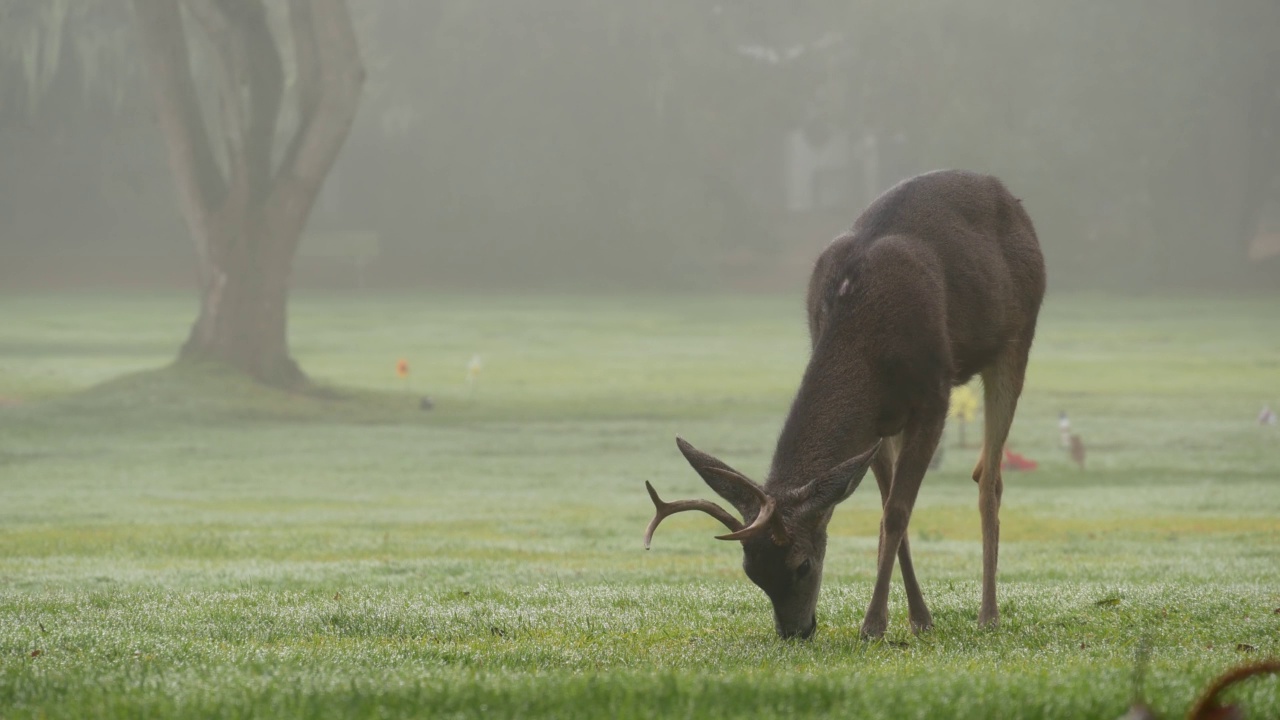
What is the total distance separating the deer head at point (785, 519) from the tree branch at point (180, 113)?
25769 millimetres

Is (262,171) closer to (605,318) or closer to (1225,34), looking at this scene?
(605,318)

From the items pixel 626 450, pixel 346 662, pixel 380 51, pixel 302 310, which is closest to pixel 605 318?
pixel 302 310

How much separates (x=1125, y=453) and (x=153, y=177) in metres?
46.1

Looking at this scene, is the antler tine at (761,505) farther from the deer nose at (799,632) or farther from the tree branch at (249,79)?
the tree branch at (249,79)

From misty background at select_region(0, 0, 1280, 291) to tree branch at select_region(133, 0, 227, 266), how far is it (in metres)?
30.3

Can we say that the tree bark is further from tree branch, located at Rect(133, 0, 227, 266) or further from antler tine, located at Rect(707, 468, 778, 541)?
antler tine, located at Rect(707, 468, 778, 541)


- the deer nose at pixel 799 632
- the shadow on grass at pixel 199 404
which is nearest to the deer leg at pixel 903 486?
the deer nose at pixel 799 632

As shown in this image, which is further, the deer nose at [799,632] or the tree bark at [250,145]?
the tree bark at [250,145]

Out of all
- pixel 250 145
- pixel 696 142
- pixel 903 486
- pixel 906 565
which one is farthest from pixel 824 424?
pixel 696 142

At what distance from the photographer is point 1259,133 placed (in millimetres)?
64938

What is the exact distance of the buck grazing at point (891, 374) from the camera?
6.70 metres

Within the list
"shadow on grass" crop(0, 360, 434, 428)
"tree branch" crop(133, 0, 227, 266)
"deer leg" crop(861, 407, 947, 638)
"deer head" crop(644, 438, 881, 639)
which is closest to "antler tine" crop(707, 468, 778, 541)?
"deer head" crop(644, 438, 881, 639)

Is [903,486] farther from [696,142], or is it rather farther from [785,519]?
[696,142]

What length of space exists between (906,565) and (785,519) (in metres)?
1.23
